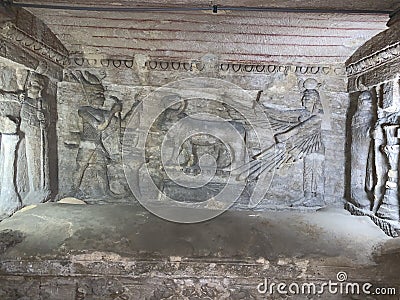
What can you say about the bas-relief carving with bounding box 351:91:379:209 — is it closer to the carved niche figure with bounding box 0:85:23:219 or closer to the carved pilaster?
the carved pilaster

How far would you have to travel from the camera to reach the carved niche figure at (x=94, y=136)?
3.39 m

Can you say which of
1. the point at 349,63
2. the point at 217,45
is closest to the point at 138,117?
the point at 217,45

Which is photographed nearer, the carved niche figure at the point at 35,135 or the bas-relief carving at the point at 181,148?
the carved niche figure at the point at 35,135

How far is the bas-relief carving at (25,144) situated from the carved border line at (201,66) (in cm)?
48

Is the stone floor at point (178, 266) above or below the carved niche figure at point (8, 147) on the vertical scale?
below

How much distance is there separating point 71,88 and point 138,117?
2.29 feet

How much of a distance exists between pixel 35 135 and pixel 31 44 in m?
0.75

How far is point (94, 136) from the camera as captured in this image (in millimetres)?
3395

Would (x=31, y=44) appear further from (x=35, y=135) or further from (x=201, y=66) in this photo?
(x=201, y=66)

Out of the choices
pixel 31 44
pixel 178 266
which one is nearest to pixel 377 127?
pixel 178 266

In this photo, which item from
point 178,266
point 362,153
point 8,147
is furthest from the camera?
point 362,153

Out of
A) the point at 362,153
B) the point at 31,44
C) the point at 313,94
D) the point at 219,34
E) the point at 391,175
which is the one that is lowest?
the point at 391,175

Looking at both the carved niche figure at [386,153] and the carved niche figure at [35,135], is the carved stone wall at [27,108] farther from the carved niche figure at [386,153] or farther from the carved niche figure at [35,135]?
the carved niche figure at [386,153]

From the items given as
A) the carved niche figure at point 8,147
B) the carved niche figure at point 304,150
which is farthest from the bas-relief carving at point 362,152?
the carved niche figure at point 8,147
